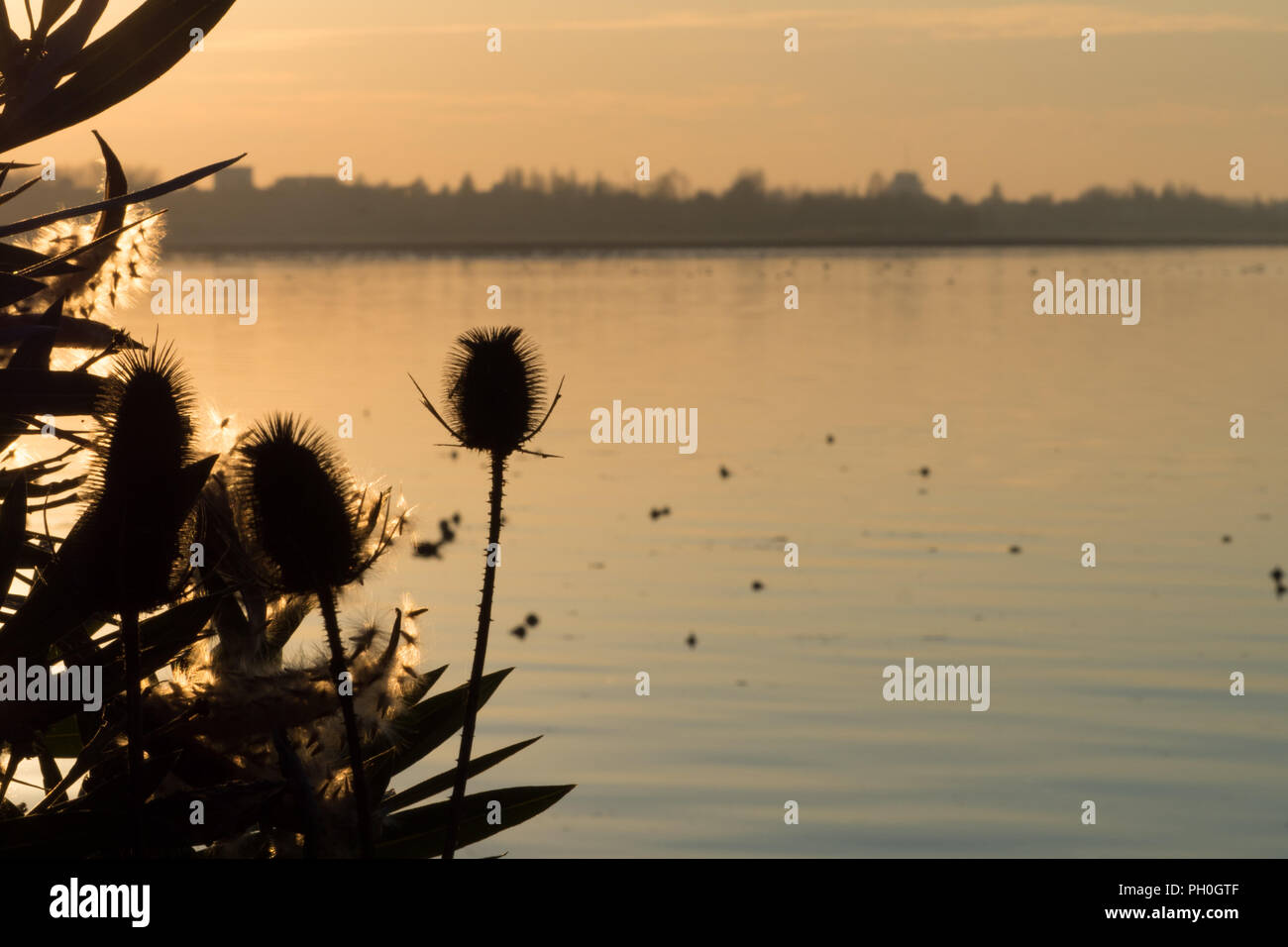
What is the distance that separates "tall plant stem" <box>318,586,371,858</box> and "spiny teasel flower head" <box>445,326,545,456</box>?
0.41 meters

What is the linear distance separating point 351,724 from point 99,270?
1.14 metres

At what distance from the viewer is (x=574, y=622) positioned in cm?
1725

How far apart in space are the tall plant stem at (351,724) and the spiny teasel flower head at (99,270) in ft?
3.02

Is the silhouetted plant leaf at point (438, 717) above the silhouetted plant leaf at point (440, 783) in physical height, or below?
above

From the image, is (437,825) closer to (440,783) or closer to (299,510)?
(440,783)

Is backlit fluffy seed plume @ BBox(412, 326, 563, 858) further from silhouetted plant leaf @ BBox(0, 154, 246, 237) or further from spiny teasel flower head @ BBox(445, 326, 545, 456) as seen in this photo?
silhouetted plant leaf @ BBox(0, 154, 246, 237)

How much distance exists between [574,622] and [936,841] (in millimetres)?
5986

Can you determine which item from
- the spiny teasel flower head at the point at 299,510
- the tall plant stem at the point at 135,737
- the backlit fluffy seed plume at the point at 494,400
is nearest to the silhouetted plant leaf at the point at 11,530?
the spiny teasel flower head at the point at 299,510

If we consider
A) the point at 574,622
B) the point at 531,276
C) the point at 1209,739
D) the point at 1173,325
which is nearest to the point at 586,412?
the point at 574,622

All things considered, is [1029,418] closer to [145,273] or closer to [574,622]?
[574,622]

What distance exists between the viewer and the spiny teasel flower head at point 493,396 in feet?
7.75

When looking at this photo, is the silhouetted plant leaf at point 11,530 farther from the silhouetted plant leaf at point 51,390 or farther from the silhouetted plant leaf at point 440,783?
the silhouetted plant leaf at point 440,783

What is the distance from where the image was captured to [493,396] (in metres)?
2.37

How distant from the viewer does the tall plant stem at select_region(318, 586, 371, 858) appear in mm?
1917
